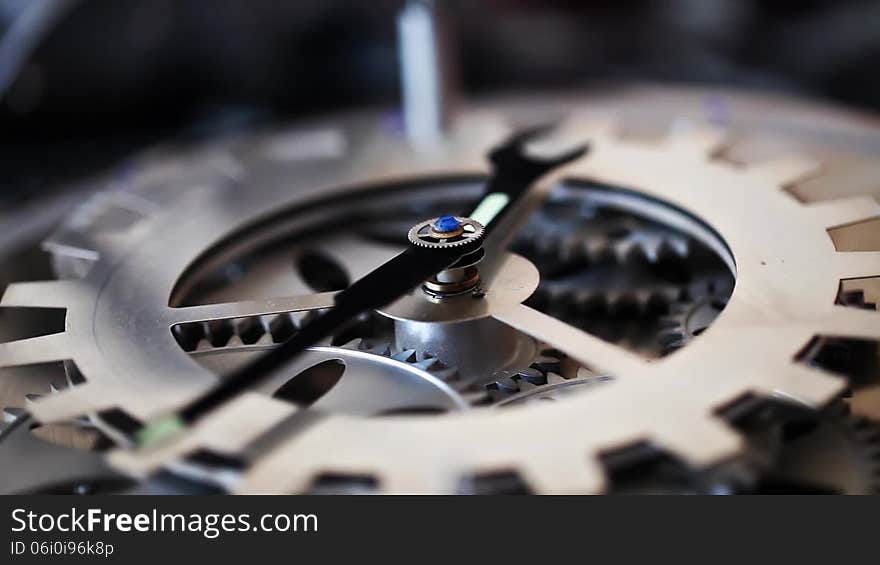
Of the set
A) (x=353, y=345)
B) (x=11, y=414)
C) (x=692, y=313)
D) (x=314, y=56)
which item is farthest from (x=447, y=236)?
(x=314, y=56)

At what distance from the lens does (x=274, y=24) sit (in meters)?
1.46

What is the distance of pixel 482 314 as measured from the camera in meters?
0.78

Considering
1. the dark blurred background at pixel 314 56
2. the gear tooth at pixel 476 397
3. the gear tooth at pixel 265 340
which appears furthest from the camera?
the dark blurred background at pixel 314 56

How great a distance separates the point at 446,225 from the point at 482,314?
8 cm

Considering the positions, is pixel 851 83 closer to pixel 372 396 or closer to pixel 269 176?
pixel 269 176

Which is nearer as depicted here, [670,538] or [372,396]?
[670,538]

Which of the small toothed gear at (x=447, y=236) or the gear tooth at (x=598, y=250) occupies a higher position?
the gear tooth at (x=598, y=250)

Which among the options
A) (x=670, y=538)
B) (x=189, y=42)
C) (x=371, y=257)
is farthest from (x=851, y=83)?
(x=670, y=538)

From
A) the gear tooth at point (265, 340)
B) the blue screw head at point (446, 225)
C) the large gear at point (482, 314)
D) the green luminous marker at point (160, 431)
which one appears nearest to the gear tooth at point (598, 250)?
the large gear at point (482, 314)

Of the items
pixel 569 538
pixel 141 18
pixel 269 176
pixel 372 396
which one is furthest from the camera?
pixel 141 18

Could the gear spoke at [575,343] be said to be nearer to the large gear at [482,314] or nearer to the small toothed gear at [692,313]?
the large gear at [482,314]

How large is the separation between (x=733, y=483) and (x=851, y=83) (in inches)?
37.1

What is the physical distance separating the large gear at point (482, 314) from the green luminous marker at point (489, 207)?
9 centimetres

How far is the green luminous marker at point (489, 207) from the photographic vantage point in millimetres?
895
